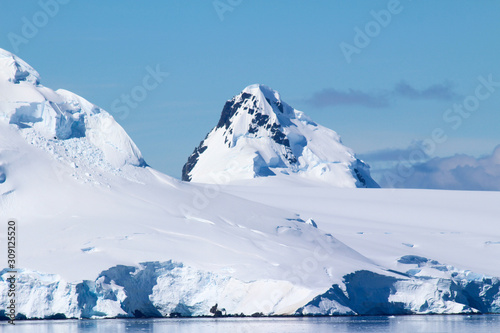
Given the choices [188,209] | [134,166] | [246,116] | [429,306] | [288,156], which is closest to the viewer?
[429,306]

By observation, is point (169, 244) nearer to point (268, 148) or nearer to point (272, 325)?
point (272, 325)

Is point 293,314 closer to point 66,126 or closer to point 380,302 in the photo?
point 380,302

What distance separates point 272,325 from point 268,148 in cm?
8664

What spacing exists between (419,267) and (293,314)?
13.4 meters

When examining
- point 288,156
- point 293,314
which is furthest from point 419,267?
point 288,156

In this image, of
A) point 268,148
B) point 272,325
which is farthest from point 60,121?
point 268,148

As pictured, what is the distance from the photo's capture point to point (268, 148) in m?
131

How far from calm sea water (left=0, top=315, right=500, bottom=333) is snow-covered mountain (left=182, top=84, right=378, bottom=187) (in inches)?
2668

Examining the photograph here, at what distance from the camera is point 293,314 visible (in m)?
48.0

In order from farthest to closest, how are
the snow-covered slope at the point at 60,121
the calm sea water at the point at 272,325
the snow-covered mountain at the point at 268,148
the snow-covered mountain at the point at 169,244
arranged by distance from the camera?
the snow-covered mountain at the point at 268,148 < the snow-covered slope at the point at 60,121 < the snow-covered mountain at the point at 169,244 < the calm sea water at the point at 272,325

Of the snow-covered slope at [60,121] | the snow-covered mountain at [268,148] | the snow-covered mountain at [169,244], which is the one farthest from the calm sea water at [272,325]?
the snow-covered mountain at [268,148]

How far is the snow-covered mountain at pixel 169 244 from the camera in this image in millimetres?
47875

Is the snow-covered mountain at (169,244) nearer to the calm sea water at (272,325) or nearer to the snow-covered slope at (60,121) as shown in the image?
the snow-covered slope at (60,121)

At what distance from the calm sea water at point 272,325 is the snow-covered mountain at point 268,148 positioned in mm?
67768
